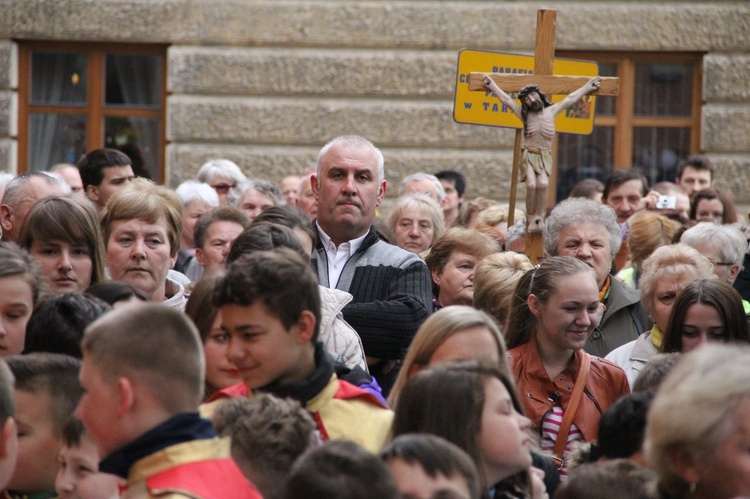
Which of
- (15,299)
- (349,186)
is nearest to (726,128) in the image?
(349,186)

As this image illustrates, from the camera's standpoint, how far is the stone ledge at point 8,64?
10828 millimetres

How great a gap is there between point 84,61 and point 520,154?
5.76m

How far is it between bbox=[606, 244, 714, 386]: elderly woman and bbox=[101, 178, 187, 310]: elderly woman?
1.99 m

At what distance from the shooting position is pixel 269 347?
337 cm

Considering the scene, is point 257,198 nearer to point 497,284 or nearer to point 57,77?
point 497,284

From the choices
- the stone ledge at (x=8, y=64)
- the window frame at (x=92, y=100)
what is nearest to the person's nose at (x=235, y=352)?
the window frame at (x=92, y=100)

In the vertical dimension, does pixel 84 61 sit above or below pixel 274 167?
above

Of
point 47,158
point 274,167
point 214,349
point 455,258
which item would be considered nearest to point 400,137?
point 274,167

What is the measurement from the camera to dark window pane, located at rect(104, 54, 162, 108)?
1110cm

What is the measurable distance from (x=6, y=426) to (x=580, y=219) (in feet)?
12.3

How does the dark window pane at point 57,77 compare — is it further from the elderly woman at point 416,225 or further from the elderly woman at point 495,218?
the elderly woman at point 495,218

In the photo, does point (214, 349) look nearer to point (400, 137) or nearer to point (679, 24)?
point (400, 137)

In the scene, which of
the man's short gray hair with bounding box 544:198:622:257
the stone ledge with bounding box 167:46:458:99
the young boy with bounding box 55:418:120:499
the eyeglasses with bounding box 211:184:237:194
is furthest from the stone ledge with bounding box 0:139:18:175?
the young boy with bounding box 55:418:120:499

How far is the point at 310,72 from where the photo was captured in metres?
10.7
